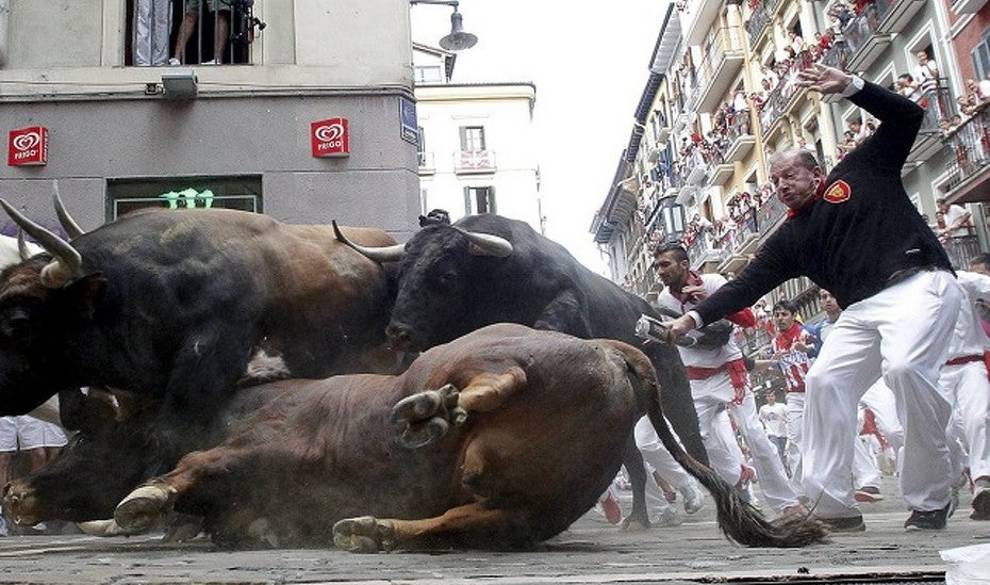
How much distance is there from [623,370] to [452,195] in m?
48.1

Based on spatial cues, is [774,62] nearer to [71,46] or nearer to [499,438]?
[71,46]

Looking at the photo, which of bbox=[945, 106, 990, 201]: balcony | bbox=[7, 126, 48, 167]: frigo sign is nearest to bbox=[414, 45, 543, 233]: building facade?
bbox=[945, 106, 990, 201]: balcony

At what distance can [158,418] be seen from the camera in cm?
451

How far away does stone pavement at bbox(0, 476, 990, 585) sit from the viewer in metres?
2.34

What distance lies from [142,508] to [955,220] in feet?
70.6

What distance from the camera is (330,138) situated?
418 inches

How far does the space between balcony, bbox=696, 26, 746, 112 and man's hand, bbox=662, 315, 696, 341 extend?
36.1 m

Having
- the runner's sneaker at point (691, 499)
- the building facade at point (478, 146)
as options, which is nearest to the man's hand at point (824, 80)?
the runner's sneaker at point (691, 499)

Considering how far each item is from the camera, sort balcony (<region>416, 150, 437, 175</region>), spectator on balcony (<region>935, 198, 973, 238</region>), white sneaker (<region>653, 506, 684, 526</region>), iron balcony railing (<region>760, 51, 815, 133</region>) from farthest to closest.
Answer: balcony (<region>416, 150, 437, 175</region>)
iron balcony railing (<region>760, 51, 815, 133</region>)
spectator on balcony (<region>935, 198, 973, 238</region>)
white sneaker (<region>653, 506, 684, 526</region>)

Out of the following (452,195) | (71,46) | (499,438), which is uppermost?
(452,195)

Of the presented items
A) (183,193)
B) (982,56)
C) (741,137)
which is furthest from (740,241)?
(183,193)

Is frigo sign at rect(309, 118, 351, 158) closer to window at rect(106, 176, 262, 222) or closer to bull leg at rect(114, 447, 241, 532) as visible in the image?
window at rect(106, 176, 262, 222)

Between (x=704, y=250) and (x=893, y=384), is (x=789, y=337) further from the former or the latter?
(x=704, y=250)

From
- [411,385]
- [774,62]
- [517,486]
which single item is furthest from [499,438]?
[774,62]
